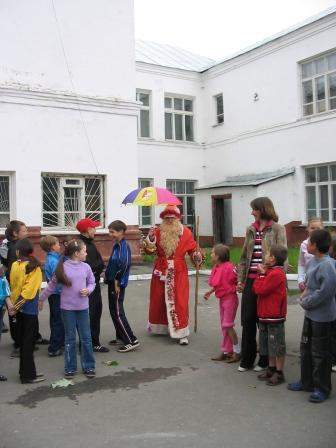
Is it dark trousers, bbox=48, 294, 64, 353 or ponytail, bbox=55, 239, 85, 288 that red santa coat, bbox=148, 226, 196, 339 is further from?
ponytail, bbox=55, 239, 85, 288

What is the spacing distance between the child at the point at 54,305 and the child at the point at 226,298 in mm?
1924

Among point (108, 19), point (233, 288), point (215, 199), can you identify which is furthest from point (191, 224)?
point (233, 288)

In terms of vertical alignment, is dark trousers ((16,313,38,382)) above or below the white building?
below

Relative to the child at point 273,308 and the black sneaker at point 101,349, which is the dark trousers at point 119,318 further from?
the child at point 273,308

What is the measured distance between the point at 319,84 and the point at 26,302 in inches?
638

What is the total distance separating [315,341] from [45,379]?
9.04 feet

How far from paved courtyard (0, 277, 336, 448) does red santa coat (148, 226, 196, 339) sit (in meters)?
0.64

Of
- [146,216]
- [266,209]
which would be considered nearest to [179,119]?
[146,216]

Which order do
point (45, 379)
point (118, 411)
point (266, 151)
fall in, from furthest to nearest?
point (266, 151), point (45, 379), point (118, 411)

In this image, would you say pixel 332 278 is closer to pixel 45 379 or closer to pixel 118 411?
pixel 118 411

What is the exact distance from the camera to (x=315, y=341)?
4.75m

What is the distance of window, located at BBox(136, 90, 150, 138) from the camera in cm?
2202

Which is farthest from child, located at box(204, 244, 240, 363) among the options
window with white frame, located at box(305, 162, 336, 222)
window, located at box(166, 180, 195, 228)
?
window, located at box(166, 180, 195, 228)

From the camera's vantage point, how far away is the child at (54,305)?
648cm
